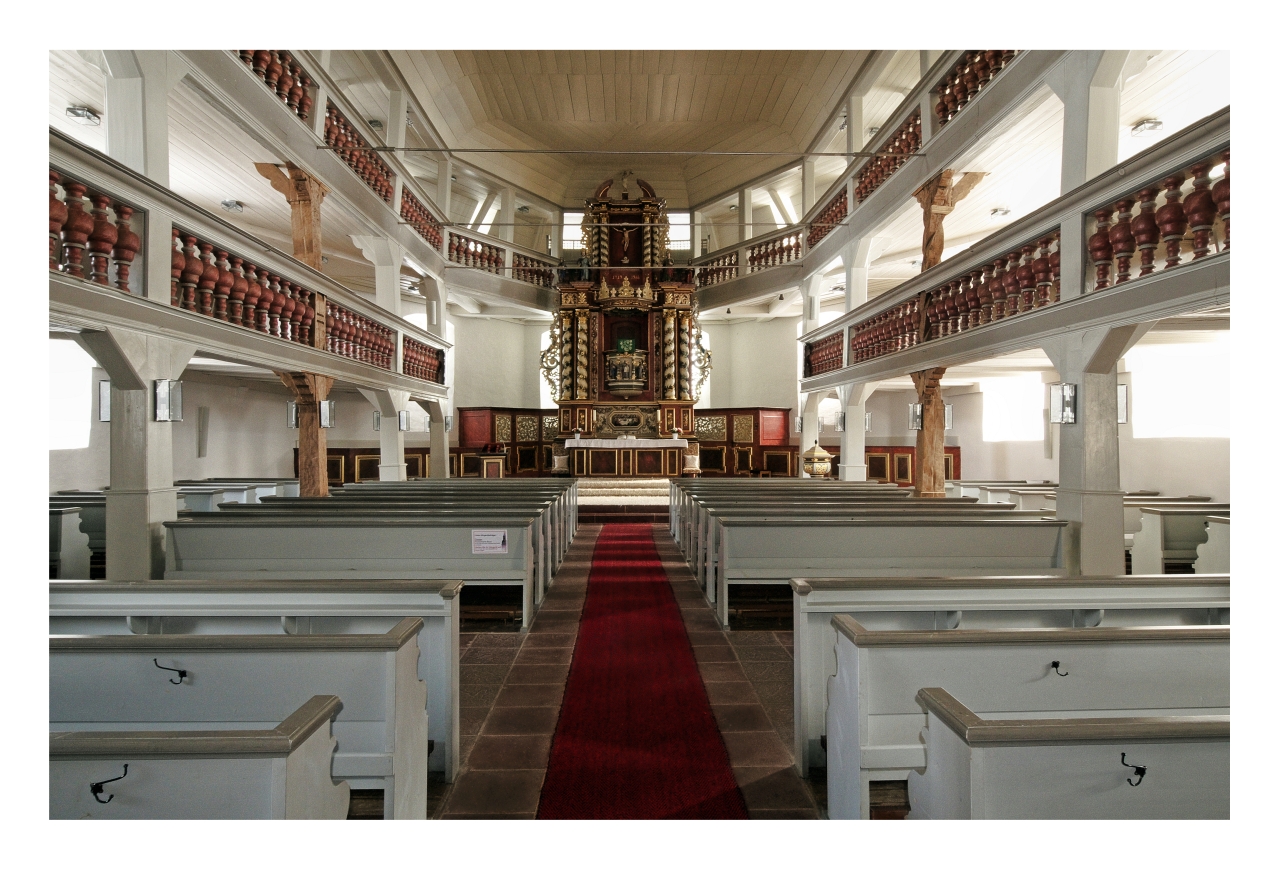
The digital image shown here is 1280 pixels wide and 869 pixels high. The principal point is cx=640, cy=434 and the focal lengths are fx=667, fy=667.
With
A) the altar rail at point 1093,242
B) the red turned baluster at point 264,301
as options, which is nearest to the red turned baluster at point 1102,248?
the altar rail at point 1093,242

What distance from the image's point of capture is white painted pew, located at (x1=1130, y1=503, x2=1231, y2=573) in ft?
20.6

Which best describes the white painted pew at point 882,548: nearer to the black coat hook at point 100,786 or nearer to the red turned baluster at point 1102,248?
the red turned baluster at point 1102,248

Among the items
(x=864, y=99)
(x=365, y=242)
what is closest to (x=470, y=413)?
(x=365, y=242)

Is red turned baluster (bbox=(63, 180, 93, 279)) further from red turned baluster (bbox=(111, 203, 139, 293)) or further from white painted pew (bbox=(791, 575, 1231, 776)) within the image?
white painted pew (bbox=(791, 575, 1231, 776))

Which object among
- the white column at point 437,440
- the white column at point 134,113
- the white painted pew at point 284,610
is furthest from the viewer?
the white column at point 437,440

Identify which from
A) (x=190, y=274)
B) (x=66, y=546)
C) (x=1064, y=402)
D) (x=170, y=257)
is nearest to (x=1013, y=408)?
(x=1064, y=402)

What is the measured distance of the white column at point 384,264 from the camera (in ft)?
33.0

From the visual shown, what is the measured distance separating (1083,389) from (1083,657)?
10.8 ft

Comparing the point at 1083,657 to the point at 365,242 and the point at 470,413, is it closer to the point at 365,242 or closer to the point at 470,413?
the point at 365,242

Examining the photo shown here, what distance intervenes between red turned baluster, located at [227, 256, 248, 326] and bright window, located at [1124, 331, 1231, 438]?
1097 cm

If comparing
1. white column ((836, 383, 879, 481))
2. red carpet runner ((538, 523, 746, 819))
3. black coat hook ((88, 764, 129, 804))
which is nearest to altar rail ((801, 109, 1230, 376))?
white column ((836, 383, 879, 481))

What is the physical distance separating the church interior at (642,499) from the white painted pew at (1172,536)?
0.04 m

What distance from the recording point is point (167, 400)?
15.4 feet

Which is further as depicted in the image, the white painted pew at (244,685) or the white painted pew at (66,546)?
the white painted pew at (66,546)
